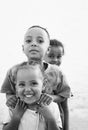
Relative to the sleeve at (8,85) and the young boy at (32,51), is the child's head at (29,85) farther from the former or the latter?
the sleeve at (8,85)

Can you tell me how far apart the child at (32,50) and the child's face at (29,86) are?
0.68ft

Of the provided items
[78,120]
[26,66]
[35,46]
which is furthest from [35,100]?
[78,120]

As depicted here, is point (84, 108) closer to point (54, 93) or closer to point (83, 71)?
point (54, 93)

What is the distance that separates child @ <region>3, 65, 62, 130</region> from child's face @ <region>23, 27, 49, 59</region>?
19cm

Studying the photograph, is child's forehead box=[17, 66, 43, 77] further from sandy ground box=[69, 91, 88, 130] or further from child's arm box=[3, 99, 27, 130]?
sandy ground box=[69, 91, 88, 130]

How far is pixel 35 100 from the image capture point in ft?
9.50

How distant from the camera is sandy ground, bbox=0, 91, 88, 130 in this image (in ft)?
20.5

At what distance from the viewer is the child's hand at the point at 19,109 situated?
290cm

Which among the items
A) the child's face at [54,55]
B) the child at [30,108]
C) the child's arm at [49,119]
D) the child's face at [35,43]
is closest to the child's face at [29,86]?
the child at [30,108]

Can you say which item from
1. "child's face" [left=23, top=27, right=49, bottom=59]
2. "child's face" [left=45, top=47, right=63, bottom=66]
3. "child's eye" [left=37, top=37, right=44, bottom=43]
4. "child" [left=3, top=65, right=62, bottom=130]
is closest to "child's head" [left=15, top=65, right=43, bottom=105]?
"child" [left=3, top=65, right=62, bottom=130]

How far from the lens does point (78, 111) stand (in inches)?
291

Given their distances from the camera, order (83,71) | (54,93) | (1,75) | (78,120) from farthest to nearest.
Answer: (83,71) → (1,75) → (78,120) → (54,93)

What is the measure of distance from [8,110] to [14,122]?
24cm

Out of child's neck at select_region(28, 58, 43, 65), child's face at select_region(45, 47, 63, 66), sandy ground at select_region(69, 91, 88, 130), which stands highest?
child's face at select_region(45, 47, 63, 66)
